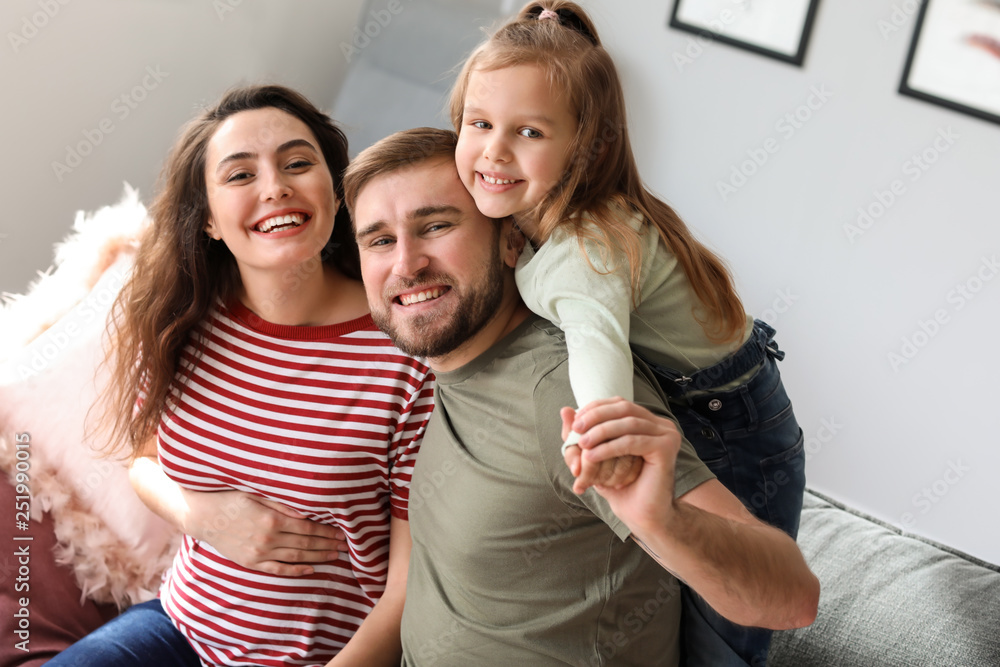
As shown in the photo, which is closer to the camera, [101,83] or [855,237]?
[101,83]

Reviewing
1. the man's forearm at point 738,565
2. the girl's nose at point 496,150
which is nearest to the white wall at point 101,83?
the girl's nose at point 496,150

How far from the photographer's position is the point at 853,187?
2.67 meters

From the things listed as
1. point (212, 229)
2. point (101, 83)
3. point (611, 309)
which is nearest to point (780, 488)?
point (611, 309)

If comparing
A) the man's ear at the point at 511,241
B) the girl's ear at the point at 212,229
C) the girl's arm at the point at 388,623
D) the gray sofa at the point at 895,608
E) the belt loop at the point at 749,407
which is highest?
the man's ear at the point at 511,241

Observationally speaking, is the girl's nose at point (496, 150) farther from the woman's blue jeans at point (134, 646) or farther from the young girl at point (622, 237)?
the woman's blue jeans at point (134, 646)

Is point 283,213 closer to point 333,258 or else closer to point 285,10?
point 333,258

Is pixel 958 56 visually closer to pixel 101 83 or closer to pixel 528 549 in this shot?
pixel 528 549

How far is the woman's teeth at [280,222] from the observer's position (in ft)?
4.63

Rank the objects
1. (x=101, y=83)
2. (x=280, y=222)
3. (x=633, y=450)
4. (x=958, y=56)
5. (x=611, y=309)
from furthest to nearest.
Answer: (x=958, y=56), (x=101, y=83), (x=280, y=222), (x=611, y=309), (x=633, y=450)

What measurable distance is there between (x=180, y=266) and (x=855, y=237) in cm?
212

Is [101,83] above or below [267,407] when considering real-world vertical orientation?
above

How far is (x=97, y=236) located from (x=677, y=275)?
4.32ft

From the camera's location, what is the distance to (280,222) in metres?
1.41

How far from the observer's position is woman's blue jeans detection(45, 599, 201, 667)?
1.44 metres
